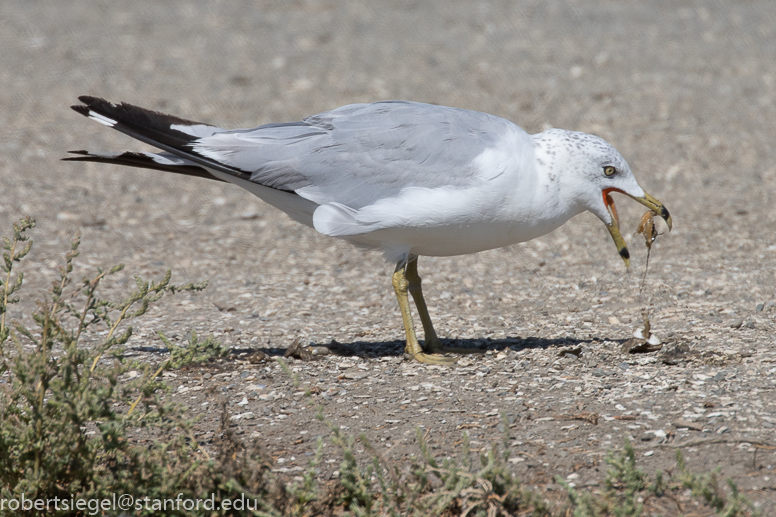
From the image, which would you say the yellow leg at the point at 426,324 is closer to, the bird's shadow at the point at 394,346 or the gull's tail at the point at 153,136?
the bird's shadow at the point at 394,346

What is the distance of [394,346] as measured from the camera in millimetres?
4684

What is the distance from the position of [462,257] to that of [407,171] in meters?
2.42

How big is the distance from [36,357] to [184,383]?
51.9 inches

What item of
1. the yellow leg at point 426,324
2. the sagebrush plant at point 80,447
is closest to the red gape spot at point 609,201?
the yellow leg at point 426,324

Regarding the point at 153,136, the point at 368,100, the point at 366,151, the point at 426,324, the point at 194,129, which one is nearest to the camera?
the point at 366,151

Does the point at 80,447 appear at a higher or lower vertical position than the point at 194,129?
lower

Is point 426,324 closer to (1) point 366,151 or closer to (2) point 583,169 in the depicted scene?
(1) point 366,151

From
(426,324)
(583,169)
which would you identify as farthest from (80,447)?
(583,169)

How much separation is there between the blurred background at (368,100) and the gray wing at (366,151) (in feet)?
3.74

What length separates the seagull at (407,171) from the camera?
3975 mm

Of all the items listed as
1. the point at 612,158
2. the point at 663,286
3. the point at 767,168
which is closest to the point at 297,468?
the point at 612,158

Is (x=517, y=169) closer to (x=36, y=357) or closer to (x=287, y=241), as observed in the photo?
(x=36, y=357)

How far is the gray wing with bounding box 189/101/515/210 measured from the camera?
406 cm

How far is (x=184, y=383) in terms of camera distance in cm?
414
